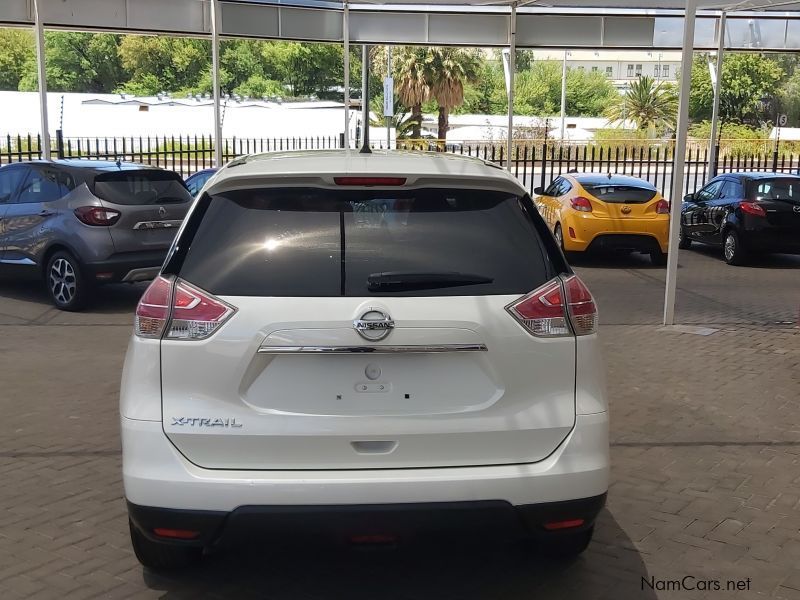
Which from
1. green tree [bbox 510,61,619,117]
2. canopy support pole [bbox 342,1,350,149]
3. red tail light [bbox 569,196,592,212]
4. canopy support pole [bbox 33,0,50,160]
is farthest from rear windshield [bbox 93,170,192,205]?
green tree [bbox 510,61,619,117]

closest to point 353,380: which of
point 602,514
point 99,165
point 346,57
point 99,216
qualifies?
point 602,514

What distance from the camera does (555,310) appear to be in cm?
337

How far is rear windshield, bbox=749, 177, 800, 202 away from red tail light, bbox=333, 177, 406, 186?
12337 mm

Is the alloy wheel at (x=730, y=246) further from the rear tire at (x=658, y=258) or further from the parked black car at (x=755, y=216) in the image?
the rear tire at (x=658, y=258)

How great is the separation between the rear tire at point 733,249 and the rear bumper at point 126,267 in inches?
359

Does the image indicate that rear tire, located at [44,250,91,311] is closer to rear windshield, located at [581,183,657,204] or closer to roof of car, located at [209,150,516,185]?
roof of car, located at [209,150,516,185]

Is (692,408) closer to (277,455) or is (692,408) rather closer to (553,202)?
(277,455)

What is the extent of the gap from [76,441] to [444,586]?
2.96m

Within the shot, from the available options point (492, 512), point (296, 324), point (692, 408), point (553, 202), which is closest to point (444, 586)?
point (492, 512)

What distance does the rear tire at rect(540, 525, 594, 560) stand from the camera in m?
3.96

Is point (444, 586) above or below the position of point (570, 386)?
below

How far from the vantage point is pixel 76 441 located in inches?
229

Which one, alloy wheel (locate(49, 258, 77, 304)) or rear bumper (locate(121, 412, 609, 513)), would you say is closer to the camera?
rear bumper (locate(121, 412, 609, 513))

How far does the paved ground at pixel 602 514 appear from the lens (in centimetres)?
393
